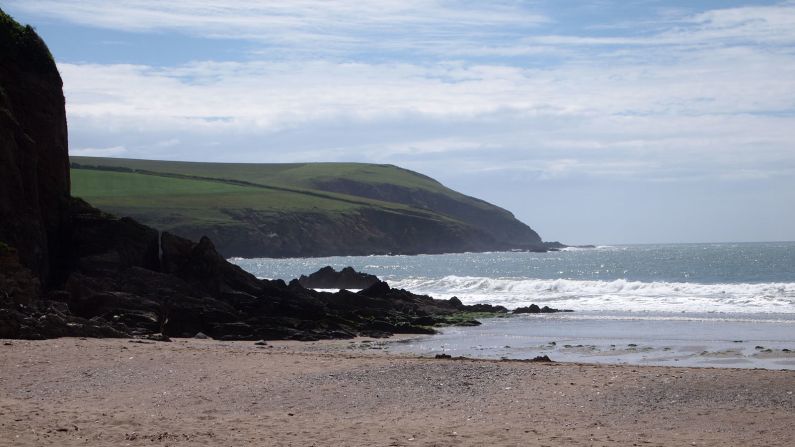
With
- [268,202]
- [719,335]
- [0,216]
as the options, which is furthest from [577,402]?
[268,202]

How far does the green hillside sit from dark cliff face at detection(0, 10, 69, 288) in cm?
9262

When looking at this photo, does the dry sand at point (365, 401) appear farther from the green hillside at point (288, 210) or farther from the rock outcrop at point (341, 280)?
the green hillside at point (288, 210)

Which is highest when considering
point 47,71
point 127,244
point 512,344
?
point 47,71

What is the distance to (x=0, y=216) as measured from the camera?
29875 mm

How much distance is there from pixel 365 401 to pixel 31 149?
22.5 meters

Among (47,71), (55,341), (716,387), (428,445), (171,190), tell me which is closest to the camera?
(428,445)

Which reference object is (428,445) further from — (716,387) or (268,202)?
(268,202)

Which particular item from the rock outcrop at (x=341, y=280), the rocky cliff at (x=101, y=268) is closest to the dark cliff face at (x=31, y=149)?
the rocky cliff at (x=101, y=268)

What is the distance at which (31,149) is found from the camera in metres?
33.1

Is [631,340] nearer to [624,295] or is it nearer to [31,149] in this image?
[31,149]

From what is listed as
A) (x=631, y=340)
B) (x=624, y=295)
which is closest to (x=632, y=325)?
(x=631, y=340)

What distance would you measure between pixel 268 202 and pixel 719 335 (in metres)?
126

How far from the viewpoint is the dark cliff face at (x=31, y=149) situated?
3055cm

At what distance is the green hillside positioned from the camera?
135000 millimetres
